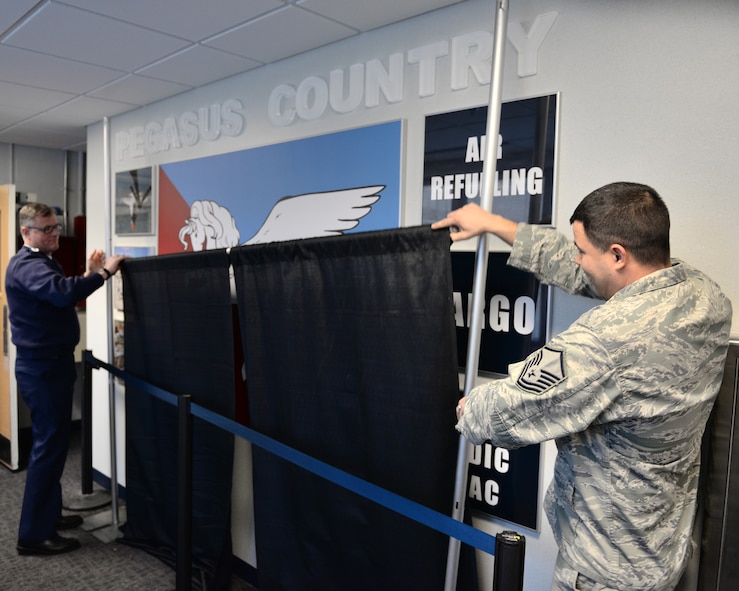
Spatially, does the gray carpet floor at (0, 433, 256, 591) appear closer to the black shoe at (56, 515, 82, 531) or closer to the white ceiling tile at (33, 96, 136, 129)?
the black shoe at (56, 515, 82, 531)

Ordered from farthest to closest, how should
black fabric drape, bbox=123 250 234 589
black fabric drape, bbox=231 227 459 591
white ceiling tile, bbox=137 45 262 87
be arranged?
1. white ceiling tile, bbox=137 45 262 87
2. black fabric drape, bbox=123 250 234 589
3. black fabric drape, bbox=231 227 459 591

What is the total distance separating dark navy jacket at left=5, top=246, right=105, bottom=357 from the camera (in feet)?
8.80

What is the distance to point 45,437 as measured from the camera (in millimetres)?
2834

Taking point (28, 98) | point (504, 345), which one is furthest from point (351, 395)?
point (28, 98)

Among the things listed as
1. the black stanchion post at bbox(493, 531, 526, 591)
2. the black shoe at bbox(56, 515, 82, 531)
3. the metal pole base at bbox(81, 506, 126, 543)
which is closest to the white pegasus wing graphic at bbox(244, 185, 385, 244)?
the black stanchion post at bbox(493, 531, 526, 591)

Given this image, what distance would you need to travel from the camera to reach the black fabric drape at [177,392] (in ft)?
7.56

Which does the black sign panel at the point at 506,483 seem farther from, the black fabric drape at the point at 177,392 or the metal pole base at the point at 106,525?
the metal pole base at the point at 106,525

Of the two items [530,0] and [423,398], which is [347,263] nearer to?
[423,398]

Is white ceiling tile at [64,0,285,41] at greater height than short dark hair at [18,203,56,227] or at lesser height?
greater

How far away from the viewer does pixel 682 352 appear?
117 cm

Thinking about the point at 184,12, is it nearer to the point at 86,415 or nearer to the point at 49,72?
the point at 49,72

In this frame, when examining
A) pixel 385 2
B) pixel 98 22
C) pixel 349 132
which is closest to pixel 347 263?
pixel 349 132

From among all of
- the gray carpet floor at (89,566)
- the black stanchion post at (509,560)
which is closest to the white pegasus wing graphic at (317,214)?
the black stanchion post at (509,560)

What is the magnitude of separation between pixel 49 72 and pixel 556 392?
2802 mm
